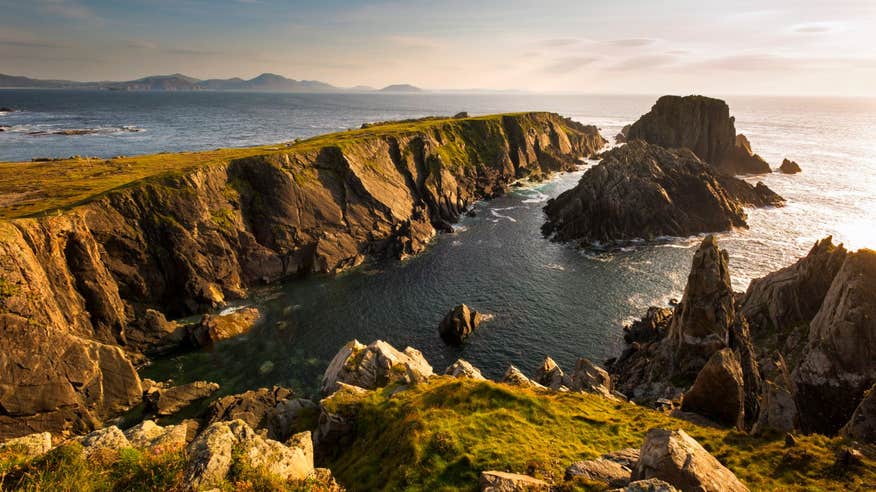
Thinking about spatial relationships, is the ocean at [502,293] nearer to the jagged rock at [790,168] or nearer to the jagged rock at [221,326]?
the jagged rock at [221,326]

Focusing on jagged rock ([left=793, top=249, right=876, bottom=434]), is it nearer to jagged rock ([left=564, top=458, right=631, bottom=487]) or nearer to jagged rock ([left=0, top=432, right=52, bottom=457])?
jagged rock ([left=564, top=458, right=631, bottom=487])

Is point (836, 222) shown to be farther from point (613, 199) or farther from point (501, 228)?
point (501, 228)

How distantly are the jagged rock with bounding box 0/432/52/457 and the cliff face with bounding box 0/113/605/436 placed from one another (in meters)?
29.4

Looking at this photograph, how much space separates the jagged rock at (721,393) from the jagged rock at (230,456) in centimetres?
2613

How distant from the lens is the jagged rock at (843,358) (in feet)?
89.1

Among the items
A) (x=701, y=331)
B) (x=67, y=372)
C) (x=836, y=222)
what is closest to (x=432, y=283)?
(x=701, y=331)

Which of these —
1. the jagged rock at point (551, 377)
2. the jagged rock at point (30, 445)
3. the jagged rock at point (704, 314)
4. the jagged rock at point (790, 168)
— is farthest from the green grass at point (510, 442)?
the jagged rock at point (790, 168)

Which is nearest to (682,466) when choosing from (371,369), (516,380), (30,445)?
(516,380)

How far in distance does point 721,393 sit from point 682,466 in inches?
650

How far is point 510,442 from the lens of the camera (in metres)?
23.0

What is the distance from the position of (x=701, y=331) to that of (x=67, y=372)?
60338 millimetres

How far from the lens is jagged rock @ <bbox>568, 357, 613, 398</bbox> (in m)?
36.8

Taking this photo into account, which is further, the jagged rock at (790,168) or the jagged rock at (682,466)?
the jagged rock at (790,168)

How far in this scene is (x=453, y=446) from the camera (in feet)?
73.0
